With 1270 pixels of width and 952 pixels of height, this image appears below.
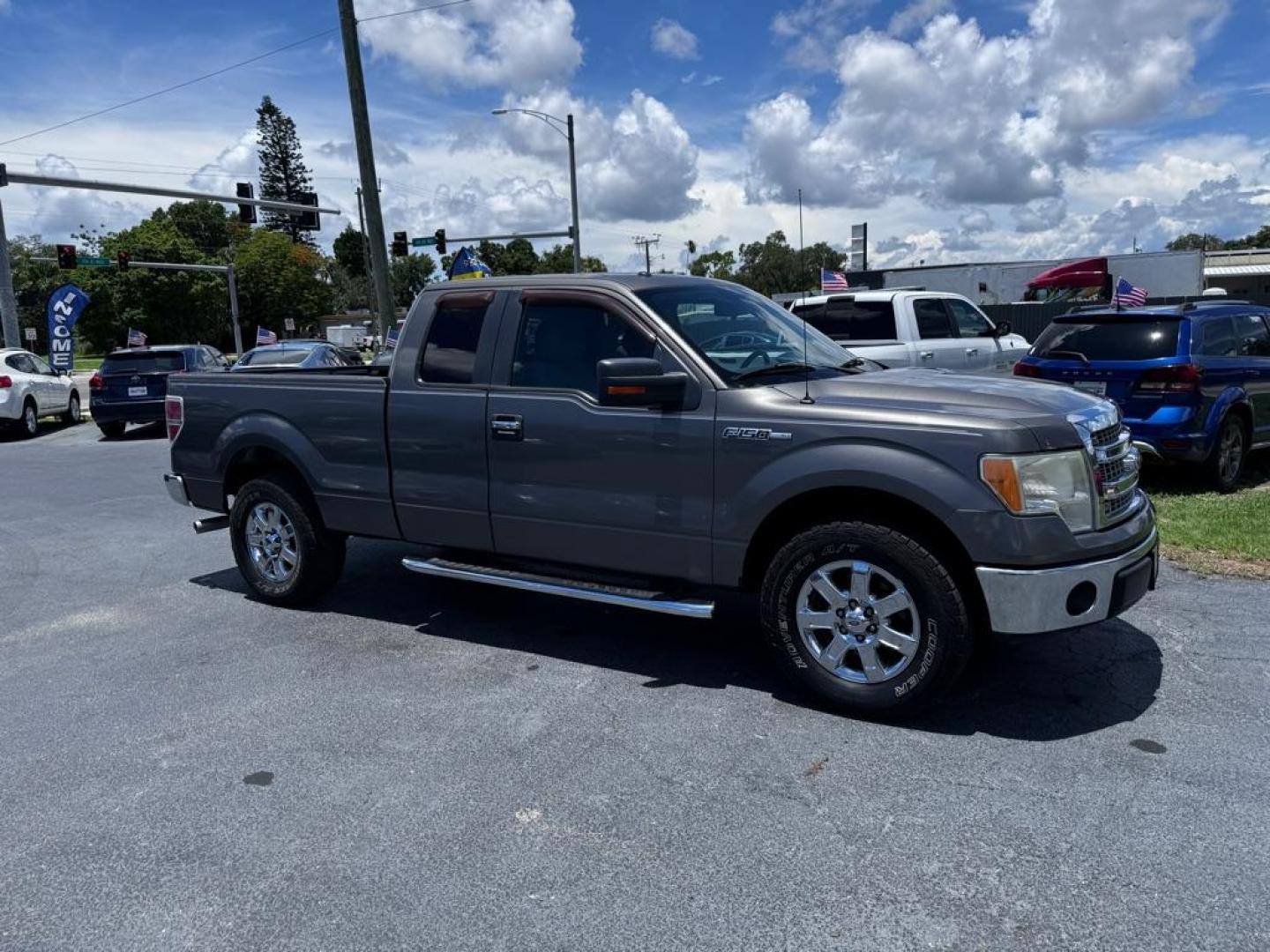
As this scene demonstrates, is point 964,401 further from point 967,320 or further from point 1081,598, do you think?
point 967,320

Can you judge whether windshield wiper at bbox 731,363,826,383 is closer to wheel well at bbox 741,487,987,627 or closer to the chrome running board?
wheel well at bbox 741,487,987,627

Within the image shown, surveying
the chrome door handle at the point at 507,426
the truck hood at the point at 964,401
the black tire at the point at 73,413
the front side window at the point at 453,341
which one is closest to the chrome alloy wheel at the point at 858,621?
the truck hood at the point at 964,401

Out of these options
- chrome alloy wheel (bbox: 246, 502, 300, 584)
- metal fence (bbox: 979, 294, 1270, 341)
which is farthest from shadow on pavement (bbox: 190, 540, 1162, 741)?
metal fence (bbox: 979, 294, 1270, 341)

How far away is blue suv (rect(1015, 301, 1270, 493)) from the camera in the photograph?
8.25 metres

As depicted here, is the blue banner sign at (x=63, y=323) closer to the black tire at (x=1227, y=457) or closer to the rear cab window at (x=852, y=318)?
the rear cab window at (x=852, y=318)

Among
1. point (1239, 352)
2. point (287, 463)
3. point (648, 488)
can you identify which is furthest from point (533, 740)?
point (1239, 352)

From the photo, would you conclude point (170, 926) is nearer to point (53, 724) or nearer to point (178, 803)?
point (178, 803)

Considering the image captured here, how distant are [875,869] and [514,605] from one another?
3.43 meters

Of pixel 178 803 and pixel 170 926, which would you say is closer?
pixel 170 926

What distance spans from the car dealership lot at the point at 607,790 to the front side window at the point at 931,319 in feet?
22.0

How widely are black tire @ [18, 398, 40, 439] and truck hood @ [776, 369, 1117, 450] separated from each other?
718 inches

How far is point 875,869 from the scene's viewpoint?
3137 millimetres

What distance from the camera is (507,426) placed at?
504 cm

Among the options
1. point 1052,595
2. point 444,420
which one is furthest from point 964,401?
point 444,420
